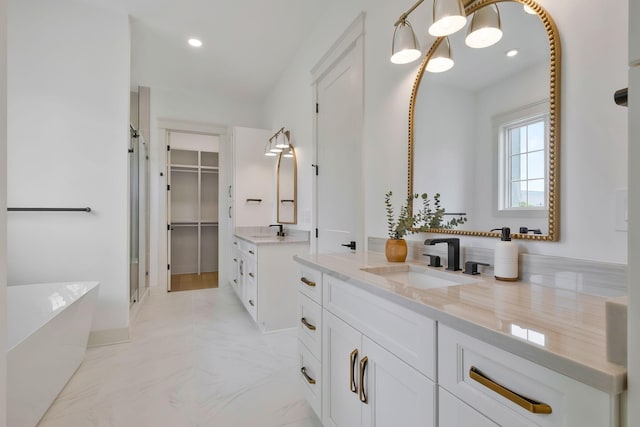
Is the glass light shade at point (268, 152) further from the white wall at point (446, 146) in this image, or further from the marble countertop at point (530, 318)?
the marble countertop at point (530, 318)

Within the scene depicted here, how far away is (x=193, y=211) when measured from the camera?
5211 millimetres

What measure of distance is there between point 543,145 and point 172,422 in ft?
7.00

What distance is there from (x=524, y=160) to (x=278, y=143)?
2.72 metres

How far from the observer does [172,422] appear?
5.21ft

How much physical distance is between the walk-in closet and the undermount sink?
4060 millimetres

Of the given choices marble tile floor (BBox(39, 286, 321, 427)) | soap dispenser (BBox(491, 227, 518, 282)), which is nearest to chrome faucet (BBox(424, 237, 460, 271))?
soap dispenser (BBox(491, 227, 518, 282))

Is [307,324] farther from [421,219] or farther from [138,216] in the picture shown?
[138,216]

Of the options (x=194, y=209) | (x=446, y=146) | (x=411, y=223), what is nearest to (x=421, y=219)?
(x=411, y=223)

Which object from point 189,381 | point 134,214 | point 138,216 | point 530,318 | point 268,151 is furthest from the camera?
point 268,151

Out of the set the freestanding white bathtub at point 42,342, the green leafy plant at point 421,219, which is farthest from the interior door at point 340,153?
the freestanding white bathtub at point 42,342

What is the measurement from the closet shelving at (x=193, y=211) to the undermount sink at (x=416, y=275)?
14.1ft
